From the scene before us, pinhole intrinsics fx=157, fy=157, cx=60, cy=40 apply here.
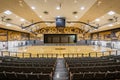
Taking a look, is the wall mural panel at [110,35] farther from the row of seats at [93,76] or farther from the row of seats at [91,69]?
the row of seats at [93,76]

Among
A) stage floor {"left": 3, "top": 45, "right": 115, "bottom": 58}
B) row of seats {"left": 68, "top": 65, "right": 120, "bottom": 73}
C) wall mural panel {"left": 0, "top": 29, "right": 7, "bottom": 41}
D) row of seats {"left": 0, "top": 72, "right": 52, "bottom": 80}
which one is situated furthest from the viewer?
wall mural panel {"left": 0, "top": 29, "right": 7, "bottom": 41}

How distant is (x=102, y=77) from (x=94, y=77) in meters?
0.26

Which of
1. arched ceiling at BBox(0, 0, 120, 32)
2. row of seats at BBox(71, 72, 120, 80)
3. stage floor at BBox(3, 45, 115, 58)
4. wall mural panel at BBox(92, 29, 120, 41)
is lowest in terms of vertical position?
stage floor at BBox(3, 45, 115, 58)

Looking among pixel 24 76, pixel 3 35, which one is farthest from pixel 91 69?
pixel 3 35

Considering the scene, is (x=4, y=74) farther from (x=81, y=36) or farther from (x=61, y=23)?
(x=81, y=36)

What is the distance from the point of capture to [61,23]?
18484 millimetres

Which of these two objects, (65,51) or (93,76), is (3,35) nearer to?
(65,51)

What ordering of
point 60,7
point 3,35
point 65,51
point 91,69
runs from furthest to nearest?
point 3,35, point 65,51, point 60,7, point 91,69

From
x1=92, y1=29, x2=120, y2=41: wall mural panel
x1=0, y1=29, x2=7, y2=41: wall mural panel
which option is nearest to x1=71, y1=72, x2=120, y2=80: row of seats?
x1=0, y1=29, x2=7, y2=41: wall mural panel

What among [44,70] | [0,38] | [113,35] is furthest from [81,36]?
[44,70]

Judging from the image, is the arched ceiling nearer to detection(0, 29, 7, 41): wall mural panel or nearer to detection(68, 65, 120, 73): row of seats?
detection(68, 65, 120, 73): row of seats

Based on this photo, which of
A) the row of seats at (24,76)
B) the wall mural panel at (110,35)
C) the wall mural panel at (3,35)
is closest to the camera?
the row of seats at (24,76)

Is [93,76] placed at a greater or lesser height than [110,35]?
lesser

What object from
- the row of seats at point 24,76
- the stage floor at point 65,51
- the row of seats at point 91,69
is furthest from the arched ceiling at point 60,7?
the row of seats at point 24,76
